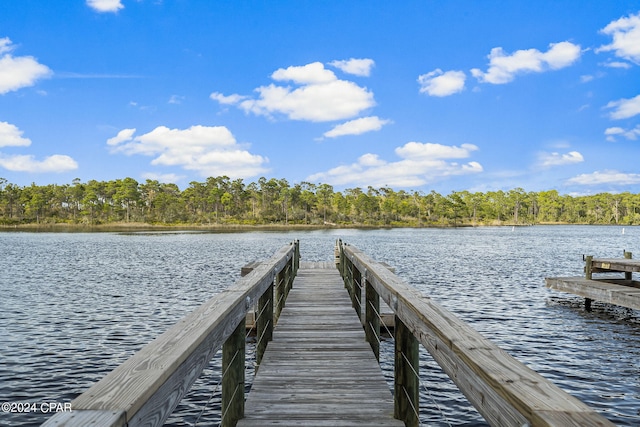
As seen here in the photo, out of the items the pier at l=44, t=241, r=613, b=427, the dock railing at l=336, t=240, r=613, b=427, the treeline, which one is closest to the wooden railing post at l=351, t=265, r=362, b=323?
the pier at l=44, t=241, r=613, b=427

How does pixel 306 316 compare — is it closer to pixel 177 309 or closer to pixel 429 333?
pixel 429 333

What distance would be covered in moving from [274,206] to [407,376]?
136014 millimetres

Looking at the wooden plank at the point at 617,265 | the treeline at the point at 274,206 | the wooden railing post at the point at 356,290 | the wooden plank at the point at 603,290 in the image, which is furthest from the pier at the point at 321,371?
the treeline at the point at 274,206

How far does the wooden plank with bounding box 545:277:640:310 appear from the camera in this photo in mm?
10797

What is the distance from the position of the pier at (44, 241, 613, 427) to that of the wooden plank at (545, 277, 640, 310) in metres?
8.08

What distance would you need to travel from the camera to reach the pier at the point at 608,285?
11039mm

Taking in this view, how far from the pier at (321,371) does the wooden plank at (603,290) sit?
8.08 metres

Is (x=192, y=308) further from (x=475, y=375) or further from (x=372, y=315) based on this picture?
(x=475, y=375)

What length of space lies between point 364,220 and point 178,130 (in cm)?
9091

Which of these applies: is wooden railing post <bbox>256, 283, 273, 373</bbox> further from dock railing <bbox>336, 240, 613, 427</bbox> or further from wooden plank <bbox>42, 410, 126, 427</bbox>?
wooden plank <bbox>42, 410, 126, 427</bbox>

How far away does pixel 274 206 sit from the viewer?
138 m

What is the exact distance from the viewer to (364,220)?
13812 cm

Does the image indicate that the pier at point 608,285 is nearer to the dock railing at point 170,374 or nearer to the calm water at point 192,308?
the calm water at point 192,308

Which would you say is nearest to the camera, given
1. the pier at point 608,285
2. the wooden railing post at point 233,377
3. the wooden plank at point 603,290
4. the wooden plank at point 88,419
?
the wooden plank at point 88,419
